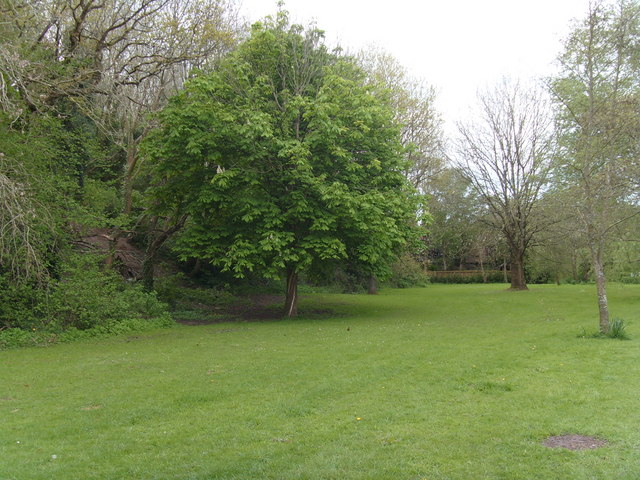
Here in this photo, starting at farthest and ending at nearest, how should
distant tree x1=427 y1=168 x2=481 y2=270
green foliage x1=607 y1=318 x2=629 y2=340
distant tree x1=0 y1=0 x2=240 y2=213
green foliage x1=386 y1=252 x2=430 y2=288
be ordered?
green foliage x1=386 y1=252 x2=430 y2=288 → distant tree x1=427 y1=168 x2=481 y2=270 → distant tree x1=0 y1=0 x2=240 y2=213 → green foliage x1=607 y1=318 x2=629 y2=340

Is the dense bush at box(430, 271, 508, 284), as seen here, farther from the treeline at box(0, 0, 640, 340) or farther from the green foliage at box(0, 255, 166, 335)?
the green foliage at box(0, 255, 166, 335)

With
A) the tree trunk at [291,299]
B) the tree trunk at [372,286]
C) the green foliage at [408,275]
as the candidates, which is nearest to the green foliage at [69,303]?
the tree trunk at [291,299]

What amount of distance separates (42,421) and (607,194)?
1434cm

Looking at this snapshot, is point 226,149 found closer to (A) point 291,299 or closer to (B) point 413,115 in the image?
→ (A) point 291,299

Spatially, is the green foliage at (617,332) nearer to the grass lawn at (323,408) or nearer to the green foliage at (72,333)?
the grass lawn at (323,408)

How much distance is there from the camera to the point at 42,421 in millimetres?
6820

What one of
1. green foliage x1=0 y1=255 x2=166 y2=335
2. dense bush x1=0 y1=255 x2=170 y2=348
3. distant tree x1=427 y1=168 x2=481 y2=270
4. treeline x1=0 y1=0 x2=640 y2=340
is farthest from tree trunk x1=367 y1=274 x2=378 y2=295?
green foliage x1=0 y1=255 x2=166 y2=335

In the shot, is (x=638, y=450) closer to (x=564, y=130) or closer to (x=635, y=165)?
(x=635, y=165)

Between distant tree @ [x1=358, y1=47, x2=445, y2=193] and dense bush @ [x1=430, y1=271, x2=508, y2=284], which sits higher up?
distant tree @ [x1=358, y1=47, x2=445, y2=193]

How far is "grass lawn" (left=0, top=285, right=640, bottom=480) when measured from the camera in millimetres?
5043

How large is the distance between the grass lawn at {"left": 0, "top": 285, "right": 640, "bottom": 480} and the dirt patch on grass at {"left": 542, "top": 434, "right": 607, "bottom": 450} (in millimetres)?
110

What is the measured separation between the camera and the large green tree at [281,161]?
56.8 feet

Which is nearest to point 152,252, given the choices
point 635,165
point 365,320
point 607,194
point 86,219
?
point 86,219

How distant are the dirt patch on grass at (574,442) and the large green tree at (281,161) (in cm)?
1158
